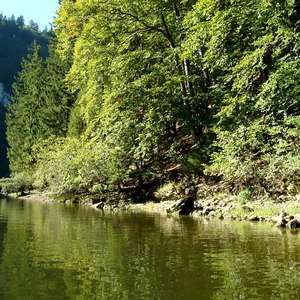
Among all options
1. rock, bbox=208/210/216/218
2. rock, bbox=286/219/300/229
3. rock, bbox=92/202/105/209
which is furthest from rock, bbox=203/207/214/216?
rock, bbox=92/202/105/209

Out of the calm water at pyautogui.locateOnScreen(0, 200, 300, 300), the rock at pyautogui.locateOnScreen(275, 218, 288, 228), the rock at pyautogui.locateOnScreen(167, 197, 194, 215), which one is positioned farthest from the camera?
the rock at pyautogui.locateOnScreen(167, 197, 194, 215)

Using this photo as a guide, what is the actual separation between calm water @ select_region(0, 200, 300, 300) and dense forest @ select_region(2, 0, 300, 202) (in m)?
4.34

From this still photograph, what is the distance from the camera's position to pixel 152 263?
36.5 feet

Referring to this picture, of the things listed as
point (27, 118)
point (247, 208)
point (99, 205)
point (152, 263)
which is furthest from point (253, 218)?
point (27, 118)

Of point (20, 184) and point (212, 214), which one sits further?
point (20, 184)

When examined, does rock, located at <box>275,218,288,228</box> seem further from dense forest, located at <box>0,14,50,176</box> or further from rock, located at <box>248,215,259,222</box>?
dense forest, located at <box>0,14,50,176</box>

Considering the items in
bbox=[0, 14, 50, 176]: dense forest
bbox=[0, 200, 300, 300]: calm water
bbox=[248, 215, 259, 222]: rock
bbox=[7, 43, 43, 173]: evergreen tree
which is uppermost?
bbox=[0, 14, 50, 176]: dense forest

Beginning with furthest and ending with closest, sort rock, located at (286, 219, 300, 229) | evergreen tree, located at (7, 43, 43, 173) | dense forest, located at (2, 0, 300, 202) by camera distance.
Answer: evergreen tree, located at (7, 43, 43, 173) < dense forest, located at (2, 0, 300, 202) < rock, located at (286, 219, 300, 229)

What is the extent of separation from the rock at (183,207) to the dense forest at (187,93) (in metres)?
1.65

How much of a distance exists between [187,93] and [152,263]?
1817 cm

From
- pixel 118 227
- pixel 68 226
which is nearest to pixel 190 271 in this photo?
pixel 118 227

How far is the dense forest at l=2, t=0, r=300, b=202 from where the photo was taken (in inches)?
776

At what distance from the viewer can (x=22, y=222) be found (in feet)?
69.1

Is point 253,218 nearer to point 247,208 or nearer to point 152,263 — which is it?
point 247,208
